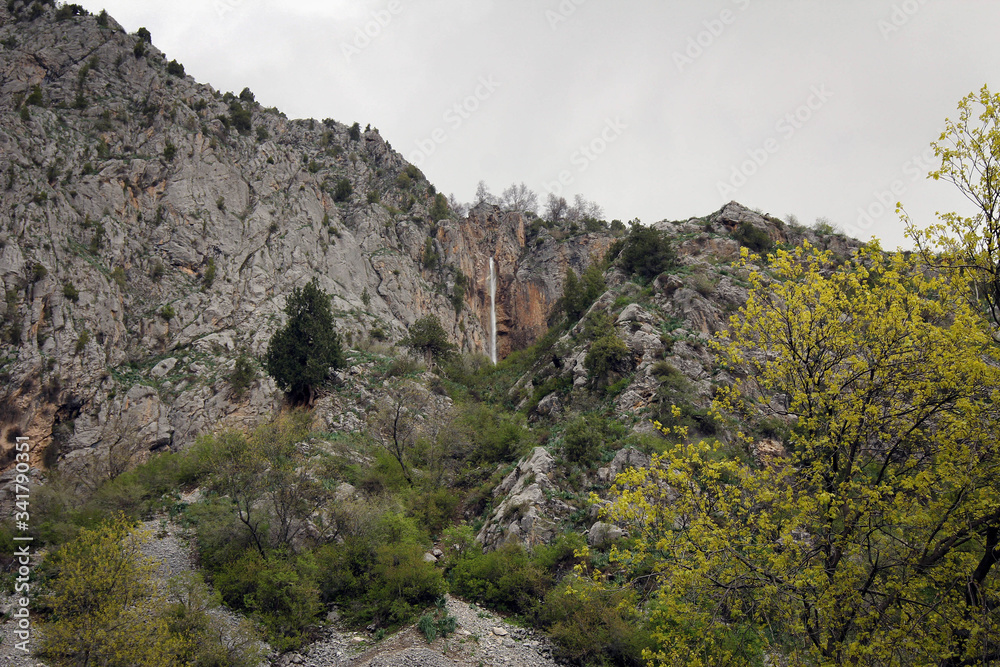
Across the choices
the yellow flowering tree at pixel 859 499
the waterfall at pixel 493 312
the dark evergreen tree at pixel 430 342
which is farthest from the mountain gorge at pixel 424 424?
the waterfall at pixel 493 312

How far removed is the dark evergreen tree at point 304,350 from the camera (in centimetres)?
3569

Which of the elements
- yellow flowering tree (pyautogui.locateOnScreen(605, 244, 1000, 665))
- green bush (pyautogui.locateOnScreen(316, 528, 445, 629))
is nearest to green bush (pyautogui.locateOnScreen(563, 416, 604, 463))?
green bush (pyautogui.locateOnScreen(316, 528, 445, 629))

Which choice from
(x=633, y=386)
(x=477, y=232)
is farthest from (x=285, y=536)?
(x=477, y=232)

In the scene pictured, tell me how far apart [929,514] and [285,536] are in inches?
886

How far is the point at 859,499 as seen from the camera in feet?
28.9

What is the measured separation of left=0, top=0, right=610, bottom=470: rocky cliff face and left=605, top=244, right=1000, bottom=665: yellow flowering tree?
3658cm

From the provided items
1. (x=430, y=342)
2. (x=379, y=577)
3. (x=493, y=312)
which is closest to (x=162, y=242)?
(x=430, y=342)

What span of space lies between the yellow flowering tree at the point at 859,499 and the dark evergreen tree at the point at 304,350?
3098cm

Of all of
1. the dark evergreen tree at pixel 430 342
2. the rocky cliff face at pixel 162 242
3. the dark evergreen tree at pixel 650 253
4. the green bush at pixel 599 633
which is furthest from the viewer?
the dark evergreen tree at pixel 430 342

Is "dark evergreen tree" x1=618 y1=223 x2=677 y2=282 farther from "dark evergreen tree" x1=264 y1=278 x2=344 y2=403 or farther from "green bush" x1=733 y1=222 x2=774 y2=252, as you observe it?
"dark evergreen tree" x1=264 y1=278 x2=344 y2=403

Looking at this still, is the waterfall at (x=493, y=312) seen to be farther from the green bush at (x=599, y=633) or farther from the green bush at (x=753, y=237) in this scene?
the green bush at (x=599, y=633)

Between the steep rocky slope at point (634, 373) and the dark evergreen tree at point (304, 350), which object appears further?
the dark evergreen tree at point (304, 350)

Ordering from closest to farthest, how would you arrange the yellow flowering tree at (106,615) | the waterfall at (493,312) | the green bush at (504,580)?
the yellow flowering tree at (106,615)
the green bush at (504,580)
the waterfall at (493,312)

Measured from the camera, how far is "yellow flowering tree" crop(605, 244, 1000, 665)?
24.8 ft
